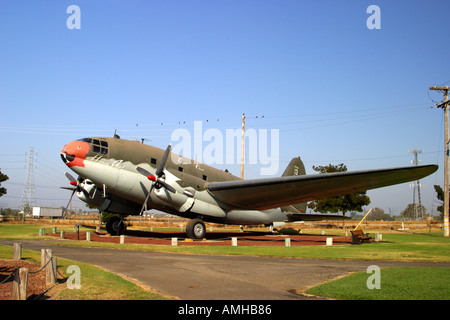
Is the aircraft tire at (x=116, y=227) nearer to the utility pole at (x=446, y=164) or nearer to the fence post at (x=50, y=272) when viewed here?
the fence post at (x=50, y=272)

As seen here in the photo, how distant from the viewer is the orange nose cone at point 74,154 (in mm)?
25047

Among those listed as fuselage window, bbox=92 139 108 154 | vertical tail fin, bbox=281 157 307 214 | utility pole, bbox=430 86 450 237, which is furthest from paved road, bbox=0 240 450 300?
utility pole, bbox=430 86 450 237

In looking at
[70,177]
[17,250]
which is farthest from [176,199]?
[17,250]

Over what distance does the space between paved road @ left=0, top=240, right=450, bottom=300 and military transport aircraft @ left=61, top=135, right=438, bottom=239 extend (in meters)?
7.96

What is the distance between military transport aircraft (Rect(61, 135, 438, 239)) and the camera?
81.6ft

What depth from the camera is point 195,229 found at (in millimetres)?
28328

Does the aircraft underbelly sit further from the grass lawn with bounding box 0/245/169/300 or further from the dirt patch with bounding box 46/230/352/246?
the grass lawn with bounding box 0/245/169/300

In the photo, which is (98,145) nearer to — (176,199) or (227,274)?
(176,199)

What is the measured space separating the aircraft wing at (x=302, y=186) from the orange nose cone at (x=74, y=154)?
9657 millimetres

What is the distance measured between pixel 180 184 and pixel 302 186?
353 inches
